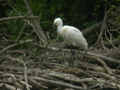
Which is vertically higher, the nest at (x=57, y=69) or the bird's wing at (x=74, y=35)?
the bird's wing at (x=74, y=35)

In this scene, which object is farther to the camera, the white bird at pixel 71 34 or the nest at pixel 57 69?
the white bird at pixel 71 34

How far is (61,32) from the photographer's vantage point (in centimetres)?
909

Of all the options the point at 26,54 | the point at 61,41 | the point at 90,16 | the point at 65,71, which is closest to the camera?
the point at 65,71

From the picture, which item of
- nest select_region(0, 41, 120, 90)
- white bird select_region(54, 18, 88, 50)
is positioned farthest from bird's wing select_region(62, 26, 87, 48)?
nest select_region(0, 41, 120, 90)

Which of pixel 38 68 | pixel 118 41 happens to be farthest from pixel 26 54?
pixel 118 41

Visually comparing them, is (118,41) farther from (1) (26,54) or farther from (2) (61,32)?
(1) (26,54)

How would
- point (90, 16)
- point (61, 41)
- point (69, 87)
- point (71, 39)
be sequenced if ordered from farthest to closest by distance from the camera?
point (90, 16) → point (61, 41) → point (71, 39) → point (69, 87)

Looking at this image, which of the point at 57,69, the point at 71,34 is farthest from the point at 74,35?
the point at 57,69

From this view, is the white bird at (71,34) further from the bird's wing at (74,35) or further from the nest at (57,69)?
the nest at (57,69)

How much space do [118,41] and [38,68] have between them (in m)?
3.17

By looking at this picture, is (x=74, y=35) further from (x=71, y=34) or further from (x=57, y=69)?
(x=57, y=69)

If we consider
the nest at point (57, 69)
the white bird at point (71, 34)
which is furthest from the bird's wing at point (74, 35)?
the nest at point (57, 69)

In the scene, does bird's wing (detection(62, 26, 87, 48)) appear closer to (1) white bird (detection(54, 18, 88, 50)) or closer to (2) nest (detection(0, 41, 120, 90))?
(1) white bird (detection(54, 18, 88, 50))

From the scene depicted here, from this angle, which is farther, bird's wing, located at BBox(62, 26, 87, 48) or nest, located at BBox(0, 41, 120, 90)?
bird's wing, located at BBox(62, 26, 87, 48)
